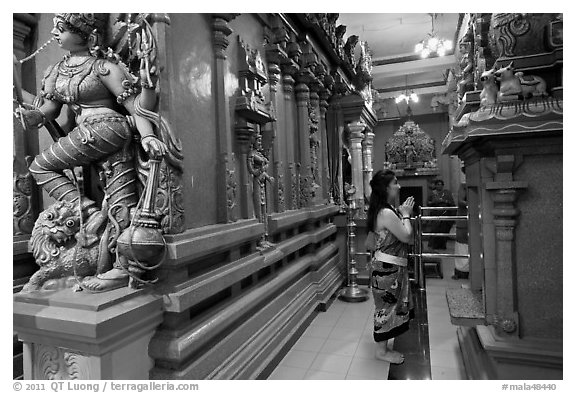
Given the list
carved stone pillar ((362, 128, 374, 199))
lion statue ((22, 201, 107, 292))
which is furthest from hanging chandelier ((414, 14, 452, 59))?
lion statue ((22, 201, 107, 292))

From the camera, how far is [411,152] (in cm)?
1013

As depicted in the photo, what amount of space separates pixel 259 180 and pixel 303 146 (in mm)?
1510

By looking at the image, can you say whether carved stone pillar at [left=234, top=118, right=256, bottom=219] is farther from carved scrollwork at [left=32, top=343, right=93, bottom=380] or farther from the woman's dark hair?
carved scrollwork at [left=32, top=343, right=93, bottom=380]

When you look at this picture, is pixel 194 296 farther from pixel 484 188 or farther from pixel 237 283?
pixel 484 188

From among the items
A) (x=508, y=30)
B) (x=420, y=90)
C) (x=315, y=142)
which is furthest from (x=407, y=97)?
(x=508, y=30)

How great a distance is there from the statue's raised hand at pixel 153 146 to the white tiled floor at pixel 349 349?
2000 millimetres

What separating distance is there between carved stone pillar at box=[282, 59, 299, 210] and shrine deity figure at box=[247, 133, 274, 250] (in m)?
0.84

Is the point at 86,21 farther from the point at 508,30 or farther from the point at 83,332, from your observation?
the point at 508,30

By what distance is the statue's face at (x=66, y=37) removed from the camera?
2039mm

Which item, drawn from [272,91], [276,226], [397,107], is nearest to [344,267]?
[276,226]

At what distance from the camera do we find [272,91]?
379 cm

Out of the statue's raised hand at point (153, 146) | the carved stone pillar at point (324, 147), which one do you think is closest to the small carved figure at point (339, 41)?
the carved stone pillar at point (324, 147)

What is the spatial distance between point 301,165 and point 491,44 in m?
2.60

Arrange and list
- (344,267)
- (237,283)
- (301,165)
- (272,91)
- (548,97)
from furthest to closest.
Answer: (344,267) → (301,165) → (272,91) → (237,283) → (548,97)
